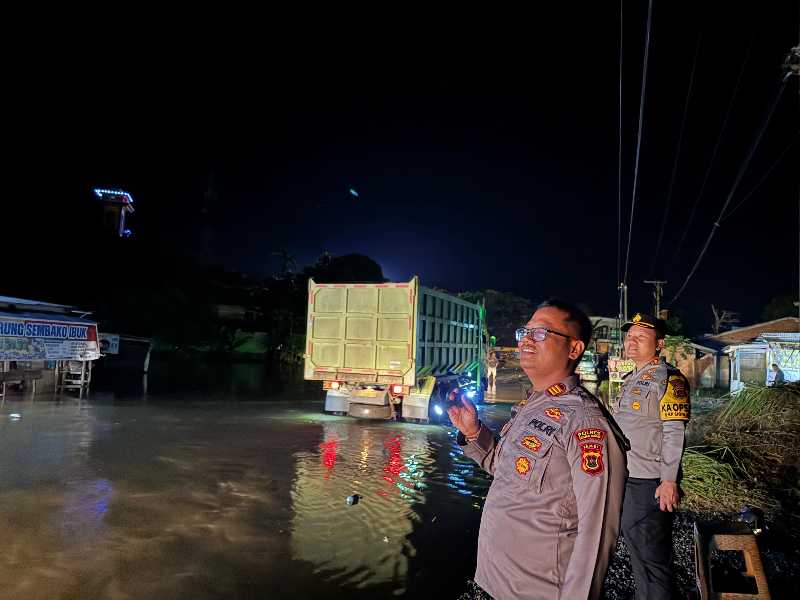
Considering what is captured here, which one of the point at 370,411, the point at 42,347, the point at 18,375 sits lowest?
the point at 370,411

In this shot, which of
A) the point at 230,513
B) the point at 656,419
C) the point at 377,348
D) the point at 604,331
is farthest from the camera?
the point at 604,331

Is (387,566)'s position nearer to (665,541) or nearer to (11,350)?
(665,541)

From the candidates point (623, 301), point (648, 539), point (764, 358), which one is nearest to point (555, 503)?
point (648, 539)

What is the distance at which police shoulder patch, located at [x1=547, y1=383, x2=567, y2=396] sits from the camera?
7.22 feet

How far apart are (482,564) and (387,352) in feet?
33.6

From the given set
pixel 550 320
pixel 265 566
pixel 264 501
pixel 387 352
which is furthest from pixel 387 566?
pixel 387 352

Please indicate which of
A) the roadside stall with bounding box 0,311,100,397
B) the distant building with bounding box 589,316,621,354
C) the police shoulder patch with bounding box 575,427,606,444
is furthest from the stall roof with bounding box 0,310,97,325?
the distant building with bounding box 589,316,621,354

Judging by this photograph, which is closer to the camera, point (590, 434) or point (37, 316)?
point (590, 434)

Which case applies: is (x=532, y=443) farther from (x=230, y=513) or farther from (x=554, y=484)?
(x=230, y=513)

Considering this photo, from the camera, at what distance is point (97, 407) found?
46.1 feet

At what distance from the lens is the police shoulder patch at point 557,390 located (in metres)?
2.20

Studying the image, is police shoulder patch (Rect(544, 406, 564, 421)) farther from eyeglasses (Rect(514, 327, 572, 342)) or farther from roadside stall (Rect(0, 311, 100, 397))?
roadside stall (Rect(0, 311, 100, 397))

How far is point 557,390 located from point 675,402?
1.59 m

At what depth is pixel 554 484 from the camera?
6.52ft
